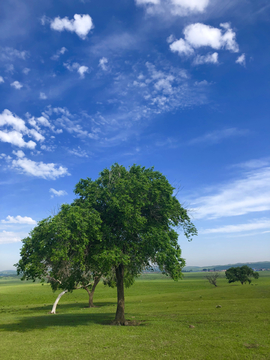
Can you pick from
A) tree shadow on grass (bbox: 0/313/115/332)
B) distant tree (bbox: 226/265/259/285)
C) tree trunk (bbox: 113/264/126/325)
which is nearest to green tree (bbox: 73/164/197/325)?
tree trunk (bbox: 113/264/126/325)

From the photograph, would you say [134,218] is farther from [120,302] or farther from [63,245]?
[120,302]

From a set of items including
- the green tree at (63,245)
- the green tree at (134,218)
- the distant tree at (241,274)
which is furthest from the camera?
the distant tree at (241,274)

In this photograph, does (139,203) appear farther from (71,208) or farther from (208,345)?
(208,345)

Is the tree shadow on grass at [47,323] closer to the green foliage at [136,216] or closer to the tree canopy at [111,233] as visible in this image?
the tree canopy at [111,233]

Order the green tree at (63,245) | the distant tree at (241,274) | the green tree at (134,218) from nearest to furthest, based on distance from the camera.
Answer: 1. the green tree at (63,245)
2. the green tree at (134,218)
3. the distant tree at (241,274)

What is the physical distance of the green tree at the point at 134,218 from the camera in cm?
2425

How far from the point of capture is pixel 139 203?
25.0 metres

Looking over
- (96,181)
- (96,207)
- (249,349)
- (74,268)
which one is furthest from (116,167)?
(249,349)

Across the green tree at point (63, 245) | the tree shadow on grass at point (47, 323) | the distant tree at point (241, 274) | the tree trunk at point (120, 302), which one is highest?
the green tree at point (63, 245)

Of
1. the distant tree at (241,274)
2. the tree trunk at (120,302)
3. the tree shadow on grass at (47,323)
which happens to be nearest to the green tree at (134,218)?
the tree trunk at (120,302)

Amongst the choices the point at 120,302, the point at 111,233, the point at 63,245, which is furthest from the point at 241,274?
the point at 63,245

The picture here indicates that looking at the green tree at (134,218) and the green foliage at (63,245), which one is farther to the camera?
the green tree at (134,218)

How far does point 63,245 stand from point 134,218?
7.08 metres

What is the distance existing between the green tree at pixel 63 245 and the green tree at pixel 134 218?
1.39 metres
